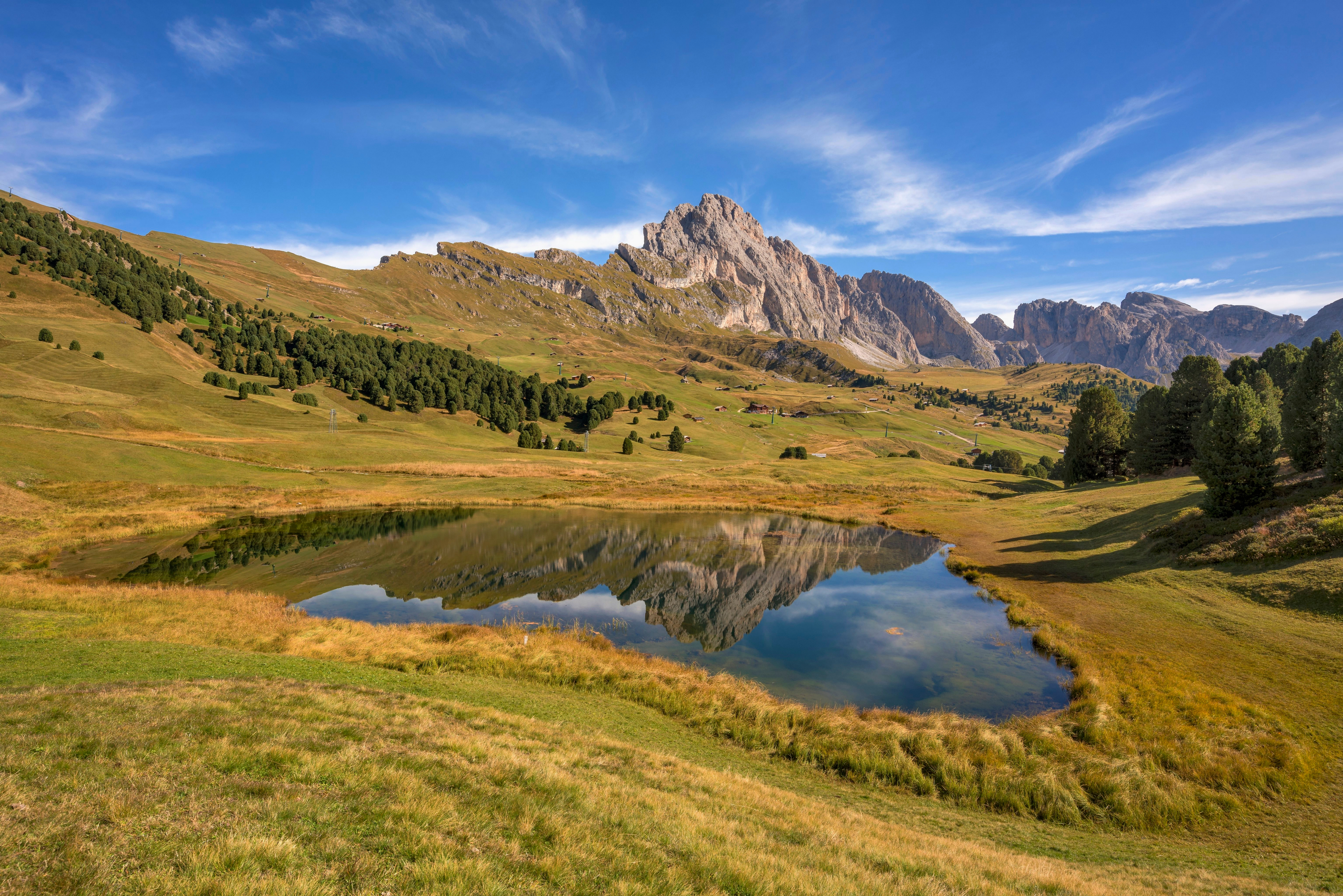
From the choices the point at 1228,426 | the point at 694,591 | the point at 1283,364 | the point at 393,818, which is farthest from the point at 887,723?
the point at 1283,364

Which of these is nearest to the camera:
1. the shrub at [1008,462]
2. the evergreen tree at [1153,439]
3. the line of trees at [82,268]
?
the evergreen tree at [1153,439]

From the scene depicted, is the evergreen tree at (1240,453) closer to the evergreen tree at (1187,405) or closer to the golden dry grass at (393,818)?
the golden dry grass at (393,818)

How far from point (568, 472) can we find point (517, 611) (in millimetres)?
70033

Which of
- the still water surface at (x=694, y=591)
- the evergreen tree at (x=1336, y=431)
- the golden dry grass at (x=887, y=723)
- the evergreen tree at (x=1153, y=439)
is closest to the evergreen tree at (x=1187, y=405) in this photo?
the evergreen tree at (x=1153, y=439)

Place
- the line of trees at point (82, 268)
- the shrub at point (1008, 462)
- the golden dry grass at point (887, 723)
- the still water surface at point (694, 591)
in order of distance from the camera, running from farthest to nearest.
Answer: the shrub at point (1008, 462), the line of trees at point (82, 268), the still water surface at point (694, 591), the golden dry grass at point (887, 723)

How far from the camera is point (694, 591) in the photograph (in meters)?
46.4

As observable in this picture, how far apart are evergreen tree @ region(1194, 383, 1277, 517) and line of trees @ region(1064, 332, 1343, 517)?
0.19 feet

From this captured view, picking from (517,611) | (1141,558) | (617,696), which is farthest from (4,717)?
(1141,558)

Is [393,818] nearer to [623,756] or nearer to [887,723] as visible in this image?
[623,756]

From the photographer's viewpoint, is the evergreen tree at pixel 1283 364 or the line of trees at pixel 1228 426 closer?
the line of trees at pixel 1228 426

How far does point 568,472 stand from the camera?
107750mm

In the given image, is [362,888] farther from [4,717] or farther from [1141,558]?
[1141,558]

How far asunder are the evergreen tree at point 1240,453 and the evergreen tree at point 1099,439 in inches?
2565

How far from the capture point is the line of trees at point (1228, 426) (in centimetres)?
3859
